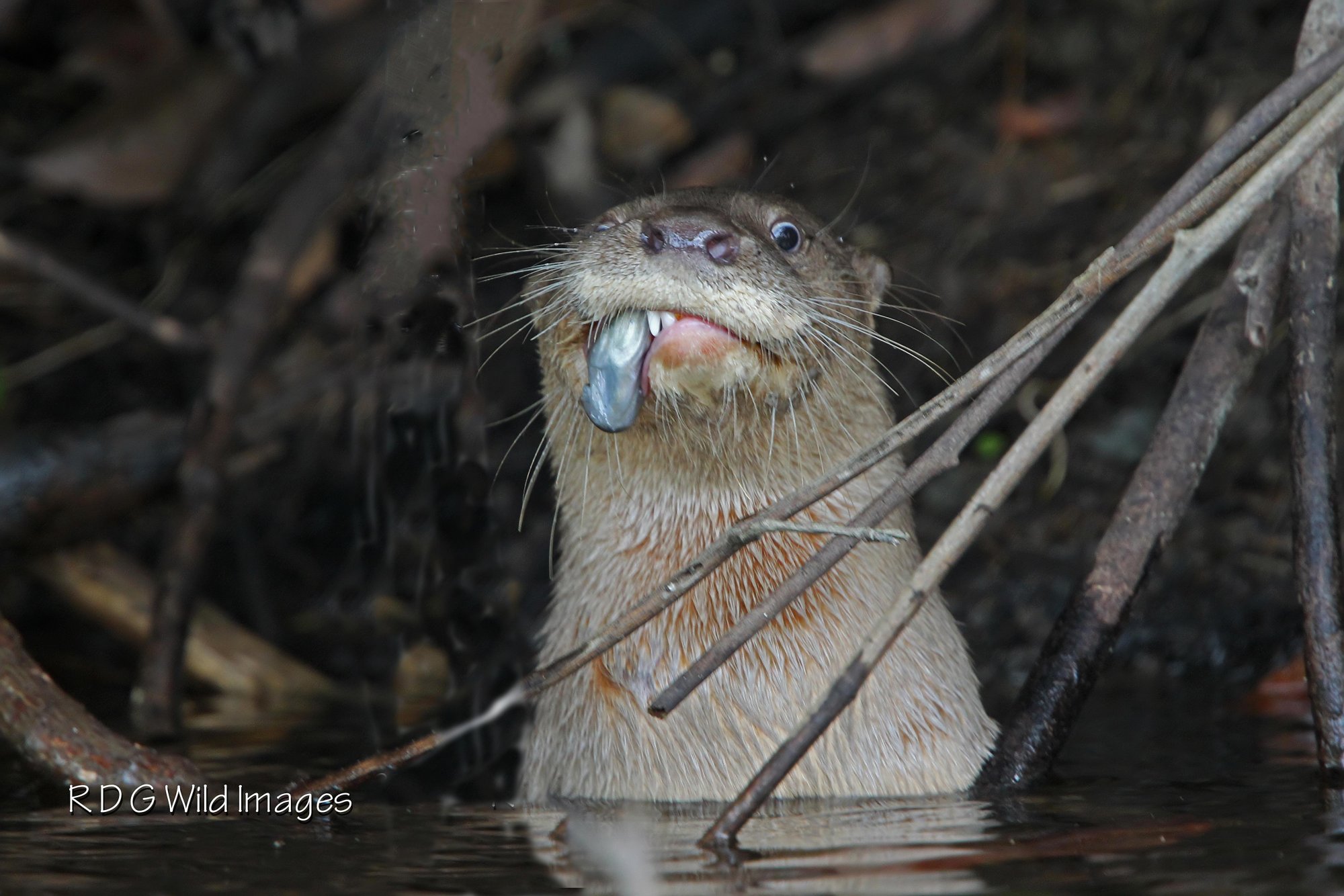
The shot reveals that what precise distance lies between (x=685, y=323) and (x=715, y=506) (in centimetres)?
43

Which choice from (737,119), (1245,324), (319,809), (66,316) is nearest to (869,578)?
(1245,324)

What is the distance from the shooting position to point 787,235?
9.08ft

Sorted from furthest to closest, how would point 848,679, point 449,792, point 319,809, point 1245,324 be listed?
point 449,792 → point 1245,324 → point 319,809 → point 848,679

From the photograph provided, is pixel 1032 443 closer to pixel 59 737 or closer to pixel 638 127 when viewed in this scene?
pixel 59 737

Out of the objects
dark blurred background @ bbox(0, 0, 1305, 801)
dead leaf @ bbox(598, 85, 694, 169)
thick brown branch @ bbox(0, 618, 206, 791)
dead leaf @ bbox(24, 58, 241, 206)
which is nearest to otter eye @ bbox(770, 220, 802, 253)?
dark blurred background @ bbox(0, 0, 1305, 801)

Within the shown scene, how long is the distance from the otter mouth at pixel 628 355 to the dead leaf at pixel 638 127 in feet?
7.54

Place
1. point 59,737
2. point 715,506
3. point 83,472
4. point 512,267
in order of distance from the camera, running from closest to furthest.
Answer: point 59,737
point 715,506
point 83,472
point 512,267

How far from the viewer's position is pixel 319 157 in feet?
13.4

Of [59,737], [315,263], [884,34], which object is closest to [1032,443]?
[59,737]

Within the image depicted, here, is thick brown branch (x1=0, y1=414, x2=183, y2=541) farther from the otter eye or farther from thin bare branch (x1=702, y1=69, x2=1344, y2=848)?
thin bare branch (x1=702, y1=69, x2=1344, y2=848)

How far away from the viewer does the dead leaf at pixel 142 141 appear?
415 cm

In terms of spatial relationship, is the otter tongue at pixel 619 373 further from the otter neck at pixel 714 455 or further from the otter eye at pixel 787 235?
the otter eye at pixel 787 235

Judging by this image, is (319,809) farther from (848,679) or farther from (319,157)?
(319,157)

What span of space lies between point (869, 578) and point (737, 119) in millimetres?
2528
